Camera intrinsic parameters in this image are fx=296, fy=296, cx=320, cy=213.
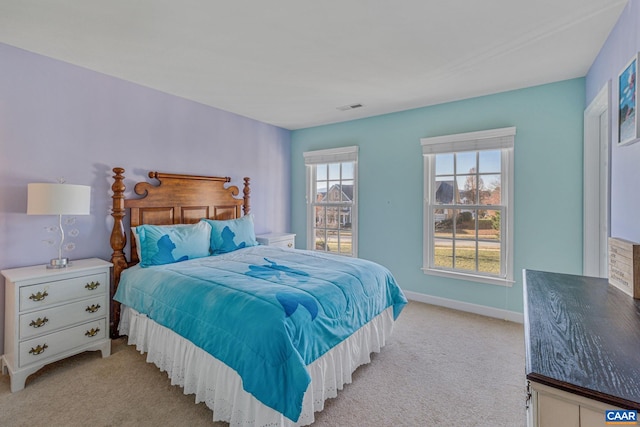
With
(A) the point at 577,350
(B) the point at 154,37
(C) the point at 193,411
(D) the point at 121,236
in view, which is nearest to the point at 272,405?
(C) the point at 193,411

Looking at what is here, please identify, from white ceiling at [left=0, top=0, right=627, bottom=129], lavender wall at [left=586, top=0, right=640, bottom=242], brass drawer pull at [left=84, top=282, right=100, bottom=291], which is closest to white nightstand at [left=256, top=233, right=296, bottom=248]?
white ceiling at [left=0, top=0, right=627, bottom=129]

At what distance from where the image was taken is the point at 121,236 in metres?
2.80

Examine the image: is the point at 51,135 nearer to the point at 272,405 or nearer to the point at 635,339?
the point at 272,405

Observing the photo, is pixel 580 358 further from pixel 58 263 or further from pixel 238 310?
pixel 58 263

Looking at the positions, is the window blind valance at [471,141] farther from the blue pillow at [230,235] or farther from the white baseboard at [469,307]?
the blue pillow at [230,235]

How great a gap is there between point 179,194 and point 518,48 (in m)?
3.49

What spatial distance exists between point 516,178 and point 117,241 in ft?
13.4

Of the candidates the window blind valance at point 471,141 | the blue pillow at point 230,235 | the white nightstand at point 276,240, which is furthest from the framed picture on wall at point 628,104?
the white nightstand at point 276,240

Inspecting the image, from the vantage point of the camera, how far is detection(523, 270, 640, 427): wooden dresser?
0.71 m

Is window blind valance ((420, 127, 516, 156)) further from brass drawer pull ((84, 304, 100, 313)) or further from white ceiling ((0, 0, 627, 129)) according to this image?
brass drawer pull ((84, 304, 100, 313))

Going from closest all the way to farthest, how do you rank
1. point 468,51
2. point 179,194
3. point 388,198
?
point 468,51 → point 179,194 → point 388,198

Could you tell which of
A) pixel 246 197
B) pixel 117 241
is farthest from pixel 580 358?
pixel 246 197

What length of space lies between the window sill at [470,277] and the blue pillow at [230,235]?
2224 millimetres

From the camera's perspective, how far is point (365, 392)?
6.63 ft
